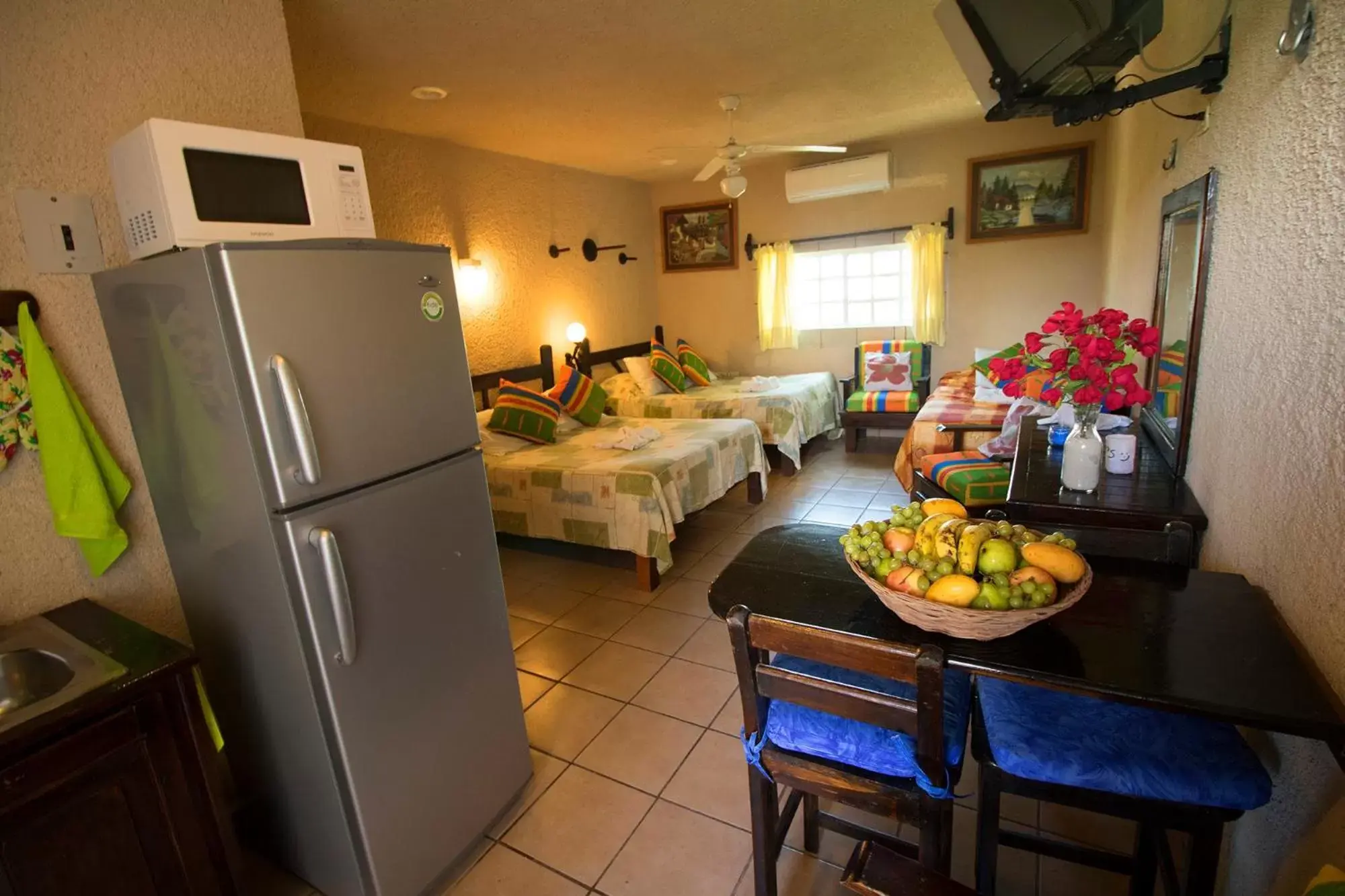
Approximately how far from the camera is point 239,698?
150cm

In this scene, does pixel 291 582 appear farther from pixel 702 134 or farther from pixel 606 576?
pixel 702 134

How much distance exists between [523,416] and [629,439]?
0.73m

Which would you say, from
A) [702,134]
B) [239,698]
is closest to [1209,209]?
[239,698]

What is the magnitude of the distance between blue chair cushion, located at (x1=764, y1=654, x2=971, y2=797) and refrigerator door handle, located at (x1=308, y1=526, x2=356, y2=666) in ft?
2.98

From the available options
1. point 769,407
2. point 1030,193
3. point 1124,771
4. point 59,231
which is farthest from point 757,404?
point 59,231

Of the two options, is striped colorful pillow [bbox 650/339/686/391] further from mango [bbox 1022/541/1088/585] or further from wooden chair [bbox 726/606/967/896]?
mango [bbox 1022/541/1088/585]

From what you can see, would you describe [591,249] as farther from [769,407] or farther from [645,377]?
[769,407]

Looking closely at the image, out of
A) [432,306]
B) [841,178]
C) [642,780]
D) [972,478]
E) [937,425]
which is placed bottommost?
[642,780]

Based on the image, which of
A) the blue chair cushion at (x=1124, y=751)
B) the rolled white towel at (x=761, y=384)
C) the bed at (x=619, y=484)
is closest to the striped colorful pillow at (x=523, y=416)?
the bed at (x=619, y=484)

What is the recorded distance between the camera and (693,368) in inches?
226

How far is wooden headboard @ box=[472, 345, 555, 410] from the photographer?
14.2 feet

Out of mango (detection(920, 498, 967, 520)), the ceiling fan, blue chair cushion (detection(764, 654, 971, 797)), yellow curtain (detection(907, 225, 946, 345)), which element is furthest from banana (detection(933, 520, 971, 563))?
yellow curtain (detection(907, 225, 946, 345))

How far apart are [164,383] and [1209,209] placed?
2.55 metres

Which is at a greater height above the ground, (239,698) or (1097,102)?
(1097,102)
